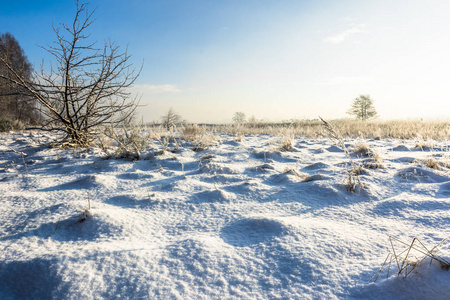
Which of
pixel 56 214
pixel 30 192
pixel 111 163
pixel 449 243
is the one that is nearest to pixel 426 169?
pixel 449 243

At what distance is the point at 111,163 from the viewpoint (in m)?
2.65

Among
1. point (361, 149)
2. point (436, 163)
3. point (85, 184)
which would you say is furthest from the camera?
point (361, 149)

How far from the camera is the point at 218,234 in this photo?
1224mm

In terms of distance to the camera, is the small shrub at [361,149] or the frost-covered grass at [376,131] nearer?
the small shrub at [361,149]

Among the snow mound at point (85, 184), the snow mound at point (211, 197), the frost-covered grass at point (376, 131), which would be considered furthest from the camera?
the frost-covered grass at point (376, 131)

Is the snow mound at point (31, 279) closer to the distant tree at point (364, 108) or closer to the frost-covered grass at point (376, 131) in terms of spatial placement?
the frost-covered grass at point (376, 131)

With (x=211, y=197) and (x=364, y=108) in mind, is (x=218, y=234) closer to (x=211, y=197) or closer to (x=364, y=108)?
(x=211, y=197)

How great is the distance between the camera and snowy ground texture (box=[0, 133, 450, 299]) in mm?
843

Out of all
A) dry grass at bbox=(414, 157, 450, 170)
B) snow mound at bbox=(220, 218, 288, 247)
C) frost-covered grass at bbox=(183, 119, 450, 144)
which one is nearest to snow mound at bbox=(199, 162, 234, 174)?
snow mound at bbox=(220, 218, 288, 247)

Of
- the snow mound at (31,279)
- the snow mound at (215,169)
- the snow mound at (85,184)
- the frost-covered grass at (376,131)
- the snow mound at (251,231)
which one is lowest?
the snow mound at (31,279)

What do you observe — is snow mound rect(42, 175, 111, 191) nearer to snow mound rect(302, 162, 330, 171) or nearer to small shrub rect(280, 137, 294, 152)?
snow mound rect(302, 162, 330, 171)

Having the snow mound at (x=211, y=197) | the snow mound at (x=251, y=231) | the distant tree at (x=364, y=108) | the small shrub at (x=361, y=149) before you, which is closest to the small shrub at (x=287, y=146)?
the small shrub at (x=361, y=149)

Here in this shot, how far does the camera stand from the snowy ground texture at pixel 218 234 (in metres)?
0.84

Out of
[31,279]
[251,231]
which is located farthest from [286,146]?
[31,279]
